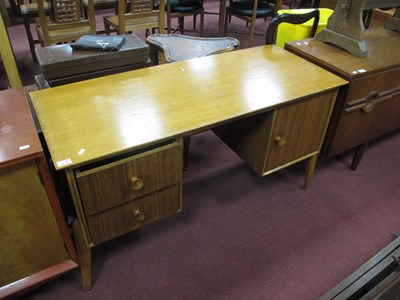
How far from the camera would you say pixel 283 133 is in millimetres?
1322

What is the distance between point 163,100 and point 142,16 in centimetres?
191

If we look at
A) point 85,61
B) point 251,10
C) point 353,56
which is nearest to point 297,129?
point 353,56

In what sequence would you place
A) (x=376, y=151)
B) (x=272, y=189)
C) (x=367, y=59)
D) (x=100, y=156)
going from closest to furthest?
(x=100, y=156), (x=367, y=59), (x=272, y=189), (x=376, y=151)

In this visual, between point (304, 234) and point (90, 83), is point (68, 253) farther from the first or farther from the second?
point (304, 234)

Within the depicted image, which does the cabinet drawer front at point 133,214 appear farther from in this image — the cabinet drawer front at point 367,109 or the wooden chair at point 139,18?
the wooden chair at point 139,18

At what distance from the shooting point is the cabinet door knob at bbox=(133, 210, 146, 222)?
1.12m

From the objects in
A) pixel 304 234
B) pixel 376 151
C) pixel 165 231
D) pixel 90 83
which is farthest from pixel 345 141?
pixel 90 83

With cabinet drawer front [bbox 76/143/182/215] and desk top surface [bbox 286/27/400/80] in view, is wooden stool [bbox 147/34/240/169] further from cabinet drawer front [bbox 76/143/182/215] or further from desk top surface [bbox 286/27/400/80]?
cabinet drawer front [bbox 76/143/182/215]

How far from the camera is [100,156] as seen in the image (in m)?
0.89

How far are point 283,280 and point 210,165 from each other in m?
0.78

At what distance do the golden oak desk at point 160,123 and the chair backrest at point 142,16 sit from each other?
58.1 inches

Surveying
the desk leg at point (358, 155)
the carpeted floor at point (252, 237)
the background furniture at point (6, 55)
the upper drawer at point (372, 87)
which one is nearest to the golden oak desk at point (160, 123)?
the upper drawer at point (372, 87)

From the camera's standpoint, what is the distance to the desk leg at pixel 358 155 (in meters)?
1.80

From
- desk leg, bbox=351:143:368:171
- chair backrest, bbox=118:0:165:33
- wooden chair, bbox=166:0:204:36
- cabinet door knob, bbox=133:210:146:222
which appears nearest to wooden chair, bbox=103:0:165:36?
chair backrest, bbox=118:0:165:33
